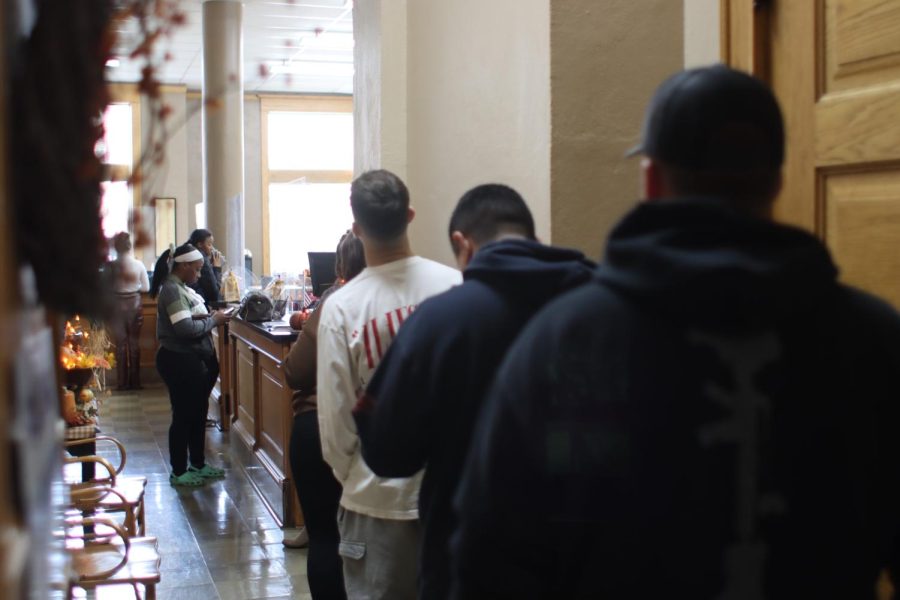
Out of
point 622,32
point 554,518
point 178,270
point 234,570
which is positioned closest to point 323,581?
point 234,570

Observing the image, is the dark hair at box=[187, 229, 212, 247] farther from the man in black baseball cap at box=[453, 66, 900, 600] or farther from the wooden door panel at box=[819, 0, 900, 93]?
the man in black baseball cap at box=[453, 66, 900, 600]

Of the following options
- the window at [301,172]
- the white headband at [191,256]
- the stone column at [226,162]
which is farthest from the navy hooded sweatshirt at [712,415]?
the window at [301,172]

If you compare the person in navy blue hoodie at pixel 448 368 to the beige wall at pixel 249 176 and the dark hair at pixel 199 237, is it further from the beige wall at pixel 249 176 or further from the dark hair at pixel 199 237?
the beige wall at pixel 249 176

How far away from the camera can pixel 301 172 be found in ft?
71.4

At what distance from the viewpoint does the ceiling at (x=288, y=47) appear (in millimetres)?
13656

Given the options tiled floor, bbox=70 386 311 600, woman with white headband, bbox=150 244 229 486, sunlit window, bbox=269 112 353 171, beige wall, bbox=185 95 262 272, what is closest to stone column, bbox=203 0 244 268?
tiled floor, bbox=70 386 311 600

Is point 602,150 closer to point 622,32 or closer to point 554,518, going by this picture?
point 622,32

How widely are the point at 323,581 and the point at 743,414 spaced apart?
3206 mm

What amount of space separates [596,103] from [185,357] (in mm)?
4443

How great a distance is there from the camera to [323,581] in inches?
166

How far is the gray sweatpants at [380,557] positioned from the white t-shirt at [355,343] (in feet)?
0.24

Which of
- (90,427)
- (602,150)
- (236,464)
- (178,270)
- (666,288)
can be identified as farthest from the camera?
(236,464)

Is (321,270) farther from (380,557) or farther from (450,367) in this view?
(450,367)

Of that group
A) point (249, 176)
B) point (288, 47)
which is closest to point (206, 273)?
point (288, 47)
